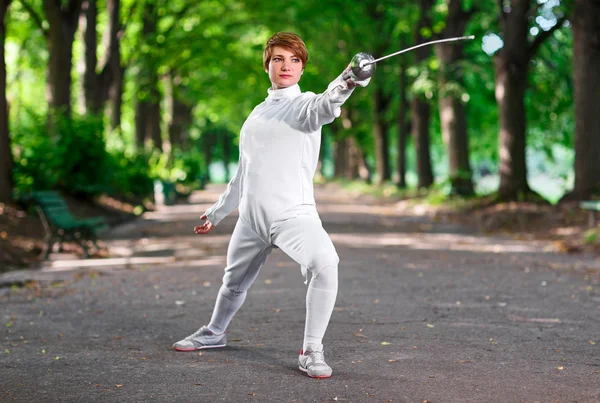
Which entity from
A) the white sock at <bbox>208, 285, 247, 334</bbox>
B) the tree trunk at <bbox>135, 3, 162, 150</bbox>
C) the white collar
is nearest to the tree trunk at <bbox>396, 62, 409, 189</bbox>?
the tree trunk at <bbox>135, 3, 162, 150</bbox>

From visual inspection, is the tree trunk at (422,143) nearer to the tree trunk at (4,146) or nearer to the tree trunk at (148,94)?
the tree trunk at (148,94)

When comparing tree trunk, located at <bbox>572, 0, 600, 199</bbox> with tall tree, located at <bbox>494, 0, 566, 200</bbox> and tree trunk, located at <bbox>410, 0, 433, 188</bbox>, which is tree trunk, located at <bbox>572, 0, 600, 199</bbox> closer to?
tall tree, located at <bbox>494, 0, 566, 200</bbox>

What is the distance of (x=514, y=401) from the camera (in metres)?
4.84

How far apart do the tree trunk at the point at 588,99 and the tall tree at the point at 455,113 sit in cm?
543

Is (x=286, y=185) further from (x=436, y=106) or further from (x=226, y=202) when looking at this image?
(x=436, y=106)

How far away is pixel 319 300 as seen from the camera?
216 inches

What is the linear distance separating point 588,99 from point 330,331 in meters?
13.3

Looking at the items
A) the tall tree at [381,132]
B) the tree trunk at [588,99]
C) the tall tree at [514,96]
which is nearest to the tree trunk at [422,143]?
the tall tree at [381,132]

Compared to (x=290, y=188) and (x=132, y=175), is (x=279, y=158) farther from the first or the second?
(x=132, y=175)

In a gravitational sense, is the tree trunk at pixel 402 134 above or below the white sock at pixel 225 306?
above

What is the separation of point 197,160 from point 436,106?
1229cm

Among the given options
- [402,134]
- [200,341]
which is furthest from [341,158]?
[200,341]

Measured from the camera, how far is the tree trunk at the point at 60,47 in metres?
21.4

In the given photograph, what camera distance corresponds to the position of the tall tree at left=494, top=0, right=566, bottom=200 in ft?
70.8
